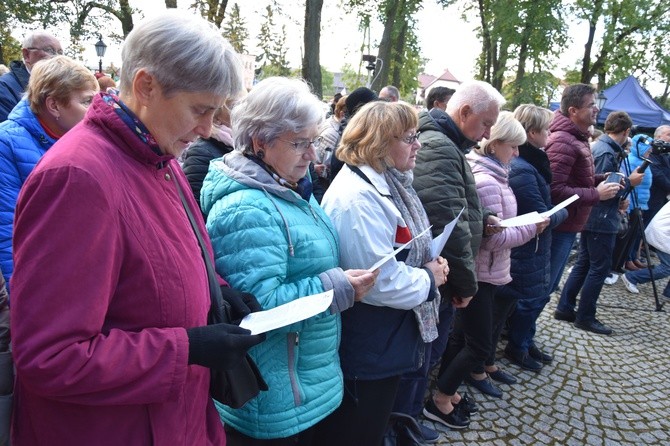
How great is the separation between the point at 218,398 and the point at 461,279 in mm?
1618

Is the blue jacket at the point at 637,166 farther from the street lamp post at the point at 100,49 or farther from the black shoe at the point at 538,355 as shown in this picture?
the street lamp post at the point at 100,49

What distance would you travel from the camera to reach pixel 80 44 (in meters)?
17.1

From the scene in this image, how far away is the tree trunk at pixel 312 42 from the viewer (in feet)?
34.7

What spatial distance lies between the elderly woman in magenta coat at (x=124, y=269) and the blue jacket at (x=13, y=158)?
1.15 m

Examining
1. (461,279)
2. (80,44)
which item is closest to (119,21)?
(80,44)

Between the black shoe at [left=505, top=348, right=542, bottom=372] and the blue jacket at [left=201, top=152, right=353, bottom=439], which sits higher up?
the blue jacket at [left=201, top=152, right=353, bottom=439]

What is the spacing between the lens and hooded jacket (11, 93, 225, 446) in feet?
3.06

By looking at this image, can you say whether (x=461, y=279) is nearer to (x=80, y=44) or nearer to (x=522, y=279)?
(x=522, y=279)

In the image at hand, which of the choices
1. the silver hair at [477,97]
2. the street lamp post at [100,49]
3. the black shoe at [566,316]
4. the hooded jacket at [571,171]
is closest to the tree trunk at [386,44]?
the street lamp post at [100,49]

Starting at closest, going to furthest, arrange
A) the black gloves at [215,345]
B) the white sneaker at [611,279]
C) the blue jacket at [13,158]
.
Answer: the black gloves at [215,345]
the blue jacket at [13,158]
the white sneaker at [611,279]

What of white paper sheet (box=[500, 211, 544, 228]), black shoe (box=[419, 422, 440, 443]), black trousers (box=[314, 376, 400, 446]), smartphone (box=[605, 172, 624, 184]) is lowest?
black shoe (box=[419, 422, 440, 443])

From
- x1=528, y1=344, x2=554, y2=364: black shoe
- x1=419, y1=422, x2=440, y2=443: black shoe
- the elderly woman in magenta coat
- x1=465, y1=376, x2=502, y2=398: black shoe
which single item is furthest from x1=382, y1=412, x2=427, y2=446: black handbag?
x1=528, y1=344, x2=554, y2=364: black shoe

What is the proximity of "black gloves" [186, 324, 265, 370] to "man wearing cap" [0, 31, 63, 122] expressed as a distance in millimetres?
3816

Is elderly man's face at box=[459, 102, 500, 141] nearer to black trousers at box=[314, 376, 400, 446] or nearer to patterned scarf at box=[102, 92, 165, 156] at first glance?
black trousers at box=[314, 376, 400, 446]
